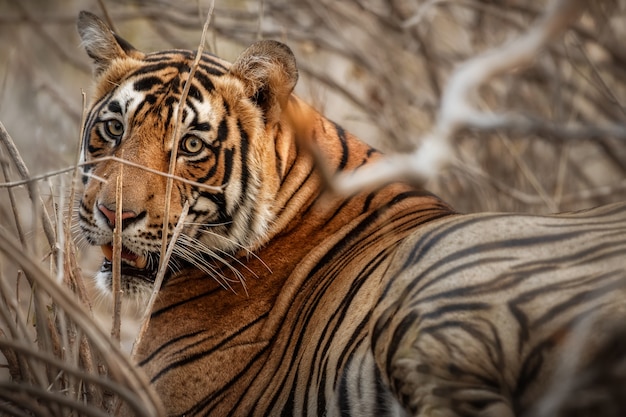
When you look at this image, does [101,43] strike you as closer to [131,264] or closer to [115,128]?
[115,128]

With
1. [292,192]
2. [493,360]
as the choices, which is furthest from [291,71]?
[493,360]

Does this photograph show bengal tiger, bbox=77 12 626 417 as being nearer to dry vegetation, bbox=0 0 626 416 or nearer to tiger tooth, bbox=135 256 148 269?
tiger tooth, bbox=135 256 148 269

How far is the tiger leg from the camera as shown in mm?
2000

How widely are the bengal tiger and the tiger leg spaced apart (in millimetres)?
18

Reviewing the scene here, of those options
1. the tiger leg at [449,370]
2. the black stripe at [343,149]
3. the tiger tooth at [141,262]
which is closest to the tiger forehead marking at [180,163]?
the tiger tooth at [141,262]

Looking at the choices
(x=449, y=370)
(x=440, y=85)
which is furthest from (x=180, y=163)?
(x=440, y=85)

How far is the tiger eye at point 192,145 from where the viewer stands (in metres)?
3.12

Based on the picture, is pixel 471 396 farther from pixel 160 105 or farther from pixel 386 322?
pixel 160 105

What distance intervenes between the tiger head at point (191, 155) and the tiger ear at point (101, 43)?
123 millimetres

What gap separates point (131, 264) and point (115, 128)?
508 mm

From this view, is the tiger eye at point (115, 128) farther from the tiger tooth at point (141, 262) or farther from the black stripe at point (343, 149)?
the black stripe at point (343, 149)

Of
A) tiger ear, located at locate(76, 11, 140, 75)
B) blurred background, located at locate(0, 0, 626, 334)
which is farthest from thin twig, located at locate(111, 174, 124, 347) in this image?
blurred background, located at locate(0, 0, 626, 334)

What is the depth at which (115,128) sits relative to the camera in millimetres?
3164

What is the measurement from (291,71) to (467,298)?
52.2 inches
